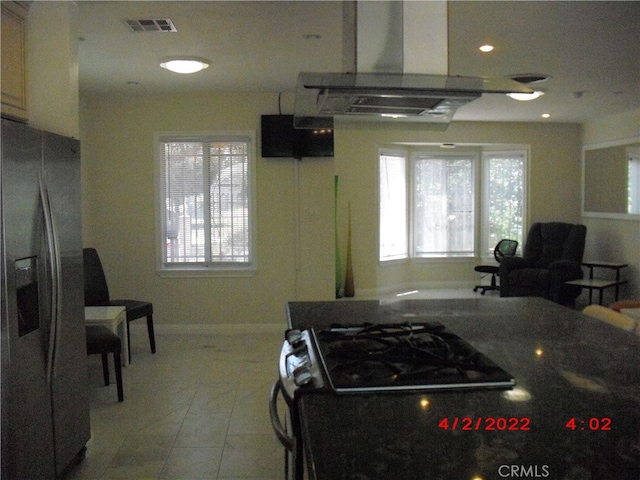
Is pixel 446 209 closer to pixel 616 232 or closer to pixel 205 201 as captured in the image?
pixel 616 232

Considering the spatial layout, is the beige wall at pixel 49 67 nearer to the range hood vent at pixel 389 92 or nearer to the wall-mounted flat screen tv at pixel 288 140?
the range hood vent at pixel 389 92

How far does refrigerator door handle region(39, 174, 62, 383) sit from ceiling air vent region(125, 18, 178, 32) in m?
1.38

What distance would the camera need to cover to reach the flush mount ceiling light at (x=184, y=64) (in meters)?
4.15

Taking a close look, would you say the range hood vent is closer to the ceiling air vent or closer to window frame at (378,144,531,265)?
the ceiling air vent

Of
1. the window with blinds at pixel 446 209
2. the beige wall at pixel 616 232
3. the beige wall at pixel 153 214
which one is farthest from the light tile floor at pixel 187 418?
the beige wall at pixel 616 232

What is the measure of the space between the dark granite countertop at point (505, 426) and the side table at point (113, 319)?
300 cm

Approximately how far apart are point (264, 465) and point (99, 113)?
4153mm

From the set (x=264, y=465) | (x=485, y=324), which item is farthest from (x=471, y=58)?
(x=264, y=465)

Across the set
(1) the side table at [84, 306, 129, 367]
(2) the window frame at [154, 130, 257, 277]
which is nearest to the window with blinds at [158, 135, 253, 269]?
(2) the window frame at [154, 130, 257, 277]

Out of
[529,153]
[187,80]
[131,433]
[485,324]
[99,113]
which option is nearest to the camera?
[485,324]

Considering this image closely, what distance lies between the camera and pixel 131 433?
10.8 feet

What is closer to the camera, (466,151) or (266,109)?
(266,109)

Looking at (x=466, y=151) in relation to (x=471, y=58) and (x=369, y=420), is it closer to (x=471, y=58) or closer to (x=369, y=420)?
(x=471, y=58)

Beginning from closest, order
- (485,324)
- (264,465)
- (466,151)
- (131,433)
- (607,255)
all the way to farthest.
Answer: (485,324) < (264,465) < (131,433) < (607,255) < (466,151)
